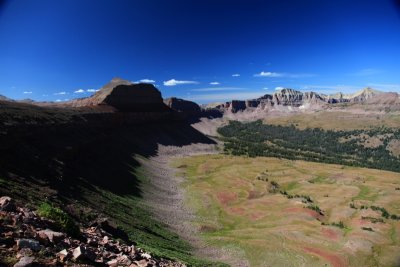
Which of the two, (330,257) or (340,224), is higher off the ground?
(330,257)

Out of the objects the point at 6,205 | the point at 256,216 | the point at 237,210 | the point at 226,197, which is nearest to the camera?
the point at 6,205

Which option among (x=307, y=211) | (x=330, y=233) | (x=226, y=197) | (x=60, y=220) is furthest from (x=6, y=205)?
(x=226, y=197)

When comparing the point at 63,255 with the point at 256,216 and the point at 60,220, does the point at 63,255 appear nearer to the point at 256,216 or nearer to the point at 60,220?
the point at 60,220

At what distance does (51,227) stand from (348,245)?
56.4 meters

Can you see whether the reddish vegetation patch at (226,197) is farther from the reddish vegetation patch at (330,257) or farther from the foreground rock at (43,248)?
the foreground rock at (43,248)

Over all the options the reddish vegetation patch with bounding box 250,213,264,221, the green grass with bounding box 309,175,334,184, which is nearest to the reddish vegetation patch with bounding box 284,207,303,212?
the reddish vegetation patch with bounding box 250,213,264,221

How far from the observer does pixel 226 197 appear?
96.9 meters

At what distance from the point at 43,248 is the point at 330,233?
208 ft

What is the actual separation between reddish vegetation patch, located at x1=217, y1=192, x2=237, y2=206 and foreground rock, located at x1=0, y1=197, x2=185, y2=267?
71933mm

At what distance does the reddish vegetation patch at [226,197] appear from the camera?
306 feet

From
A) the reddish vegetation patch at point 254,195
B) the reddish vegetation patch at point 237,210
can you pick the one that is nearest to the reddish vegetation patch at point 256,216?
the reddish vegetation patch at point 237,210

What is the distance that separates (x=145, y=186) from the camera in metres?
95.8

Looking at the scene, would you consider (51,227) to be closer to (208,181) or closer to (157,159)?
(208,181)

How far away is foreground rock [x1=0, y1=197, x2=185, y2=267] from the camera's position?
1502 cm
